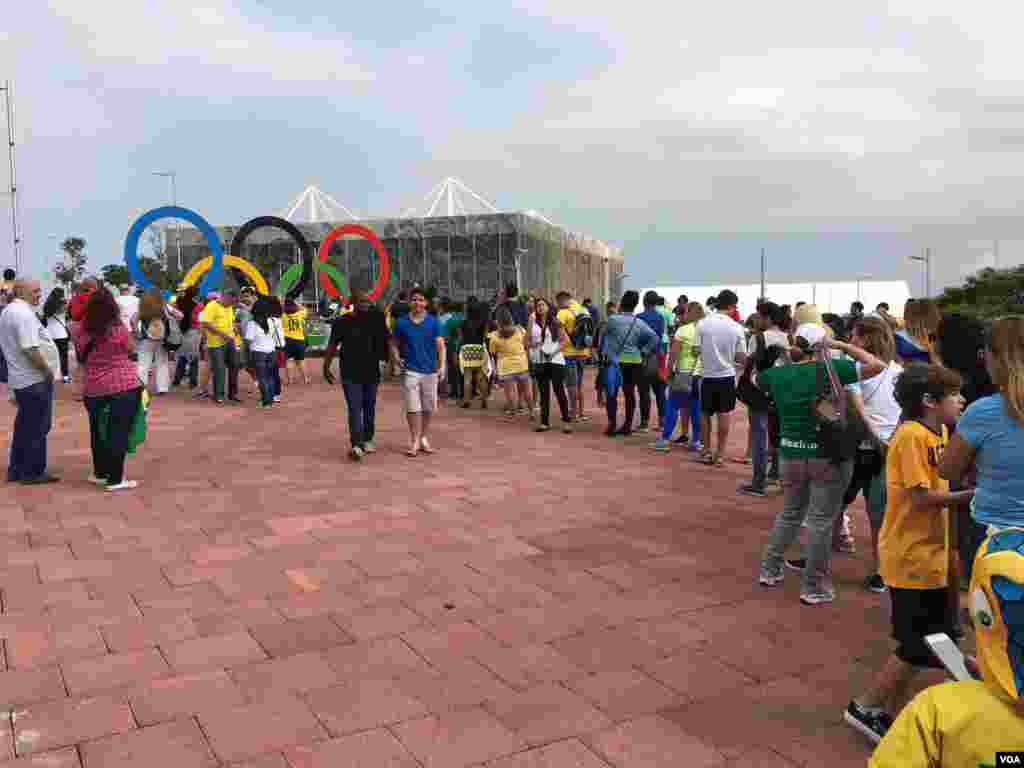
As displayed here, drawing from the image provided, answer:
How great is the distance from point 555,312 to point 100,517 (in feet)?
18.2

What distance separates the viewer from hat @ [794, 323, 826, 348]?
170 inches

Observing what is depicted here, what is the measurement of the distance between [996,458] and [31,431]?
22.4 feet

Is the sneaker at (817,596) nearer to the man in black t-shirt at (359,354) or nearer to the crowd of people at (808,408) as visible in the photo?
the crowd of people at (808,408)

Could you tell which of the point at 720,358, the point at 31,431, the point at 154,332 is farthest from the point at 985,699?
the point at 154,332

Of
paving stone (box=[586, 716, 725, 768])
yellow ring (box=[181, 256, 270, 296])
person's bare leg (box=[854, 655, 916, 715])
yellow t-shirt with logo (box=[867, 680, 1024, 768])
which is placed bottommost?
paving stone (box=[586, 716, 725, 768])

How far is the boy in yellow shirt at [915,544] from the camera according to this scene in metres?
2.94

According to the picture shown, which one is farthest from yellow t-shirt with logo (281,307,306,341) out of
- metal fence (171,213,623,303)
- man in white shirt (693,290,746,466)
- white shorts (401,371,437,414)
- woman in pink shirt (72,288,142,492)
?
metal fence (171,213,623,303)

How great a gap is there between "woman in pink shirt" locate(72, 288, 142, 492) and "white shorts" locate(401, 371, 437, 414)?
2478mm

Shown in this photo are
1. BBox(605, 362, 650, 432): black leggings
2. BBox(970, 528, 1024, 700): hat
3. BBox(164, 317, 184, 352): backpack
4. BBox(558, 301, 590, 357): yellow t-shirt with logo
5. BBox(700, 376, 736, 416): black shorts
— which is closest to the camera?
BBox(970, 528, 1024, 700): hat

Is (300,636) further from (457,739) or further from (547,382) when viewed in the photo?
(547,382)

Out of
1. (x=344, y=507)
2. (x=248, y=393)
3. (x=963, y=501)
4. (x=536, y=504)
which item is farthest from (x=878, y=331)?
(x=248, y=393)

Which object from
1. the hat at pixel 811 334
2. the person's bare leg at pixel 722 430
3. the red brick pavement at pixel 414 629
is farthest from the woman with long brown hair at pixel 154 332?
the hat at pixel 811 334

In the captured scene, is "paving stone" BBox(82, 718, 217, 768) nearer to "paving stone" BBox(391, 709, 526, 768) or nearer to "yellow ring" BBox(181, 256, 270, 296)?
"paving stone" BBox(391, 709, 526, 768)

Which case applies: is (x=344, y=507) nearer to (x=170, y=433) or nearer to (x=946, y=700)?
(x=170, y=433)
